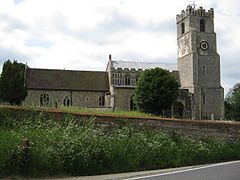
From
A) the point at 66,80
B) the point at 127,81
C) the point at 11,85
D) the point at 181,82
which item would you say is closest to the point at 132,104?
the point at 127,81

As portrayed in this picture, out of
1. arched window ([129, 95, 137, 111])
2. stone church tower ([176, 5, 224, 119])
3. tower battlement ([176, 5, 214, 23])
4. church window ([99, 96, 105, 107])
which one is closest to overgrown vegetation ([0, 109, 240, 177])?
arched window ([129, 95, 137, 111])

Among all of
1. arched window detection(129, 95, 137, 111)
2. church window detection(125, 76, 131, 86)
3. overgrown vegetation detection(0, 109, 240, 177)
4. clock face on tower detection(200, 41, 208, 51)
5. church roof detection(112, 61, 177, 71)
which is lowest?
overgrown vegetation detection(0, 109, 240, 177)

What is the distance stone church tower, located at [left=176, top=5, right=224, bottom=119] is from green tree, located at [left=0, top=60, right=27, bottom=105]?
28.7 meters

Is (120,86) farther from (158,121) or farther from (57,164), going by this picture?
(57,164)

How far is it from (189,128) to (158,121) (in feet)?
7.54

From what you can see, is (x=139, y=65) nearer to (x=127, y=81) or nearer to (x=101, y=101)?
(x=127, y=81)

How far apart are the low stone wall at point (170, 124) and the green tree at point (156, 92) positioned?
35350mm

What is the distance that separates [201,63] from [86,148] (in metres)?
59.3

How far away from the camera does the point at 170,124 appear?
24281 millimetres

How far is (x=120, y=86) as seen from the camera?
2798 inches

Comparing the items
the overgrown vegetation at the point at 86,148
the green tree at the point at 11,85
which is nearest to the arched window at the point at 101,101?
the green tree at the point at 11,85

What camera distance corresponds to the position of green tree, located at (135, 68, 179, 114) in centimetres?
6319

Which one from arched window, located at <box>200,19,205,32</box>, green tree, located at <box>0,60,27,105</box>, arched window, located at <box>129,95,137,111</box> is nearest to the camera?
green tree, located at <box>0,60,27,105</box>

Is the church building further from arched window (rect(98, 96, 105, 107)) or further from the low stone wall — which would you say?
the low stone wall
